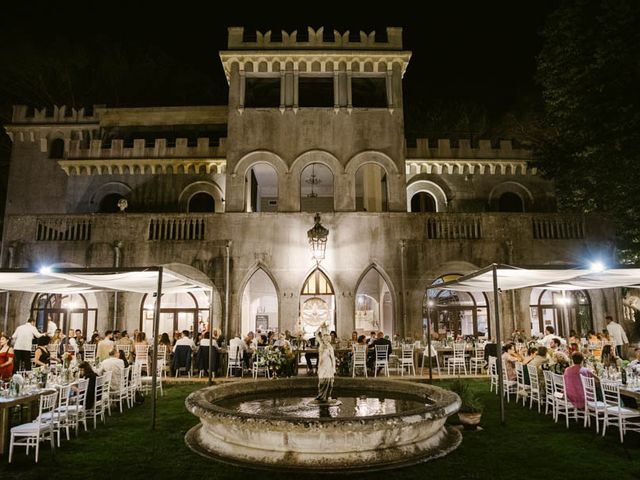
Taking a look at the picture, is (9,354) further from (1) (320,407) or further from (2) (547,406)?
(2) (547,406)

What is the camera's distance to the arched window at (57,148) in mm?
26031

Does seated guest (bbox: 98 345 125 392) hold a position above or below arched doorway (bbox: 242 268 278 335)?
below

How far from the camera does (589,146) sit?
19031 mm

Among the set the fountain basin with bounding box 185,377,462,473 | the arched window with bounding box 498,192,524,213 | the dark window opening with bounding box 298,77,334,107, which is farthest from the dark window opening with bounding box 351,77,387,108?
the fountain basin with bounding box 185,377,462,473

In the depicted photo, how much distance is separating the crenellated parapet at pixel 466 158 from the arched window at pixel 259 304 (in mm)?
9075

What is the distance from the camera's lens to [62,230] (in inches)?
763

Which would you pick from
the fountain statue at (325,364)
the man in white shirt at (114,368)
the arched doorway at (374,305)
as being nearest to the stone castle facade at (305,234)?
the arched doorway at (374,305)

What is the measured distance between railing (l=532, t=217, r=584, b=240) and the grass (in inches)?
445

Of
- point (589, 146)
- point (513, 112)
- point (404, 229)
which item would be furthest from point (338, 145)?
point (513, 112)

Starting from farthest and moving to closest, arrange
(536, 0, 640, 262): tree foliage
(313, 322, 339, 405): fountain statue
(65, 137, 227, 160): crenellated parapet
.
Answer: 1. (65, 137, 227, 160): crenellated parapet
2. (536, 0, 640, 262): tree foliage
3. (313, 322, 339, 405): fountain statue

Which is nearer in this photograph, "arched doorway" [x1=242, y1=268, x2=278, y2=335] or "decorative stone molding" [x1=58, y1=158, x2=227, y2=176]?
"arched doorway" [x1=242, y1=268, x2=278, y2=335]

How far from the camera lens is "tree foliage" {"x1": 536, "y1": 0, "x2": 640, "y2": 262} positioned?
18031 mm

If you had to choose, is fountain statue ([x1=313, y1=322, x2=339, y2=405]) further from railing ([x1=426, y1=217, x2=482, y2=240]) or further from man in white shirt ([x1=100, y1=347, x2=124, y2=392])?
railing ([x1=426, y1=217, x2=482, y2=240])

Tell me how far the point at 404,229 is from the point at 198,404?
509 inches
